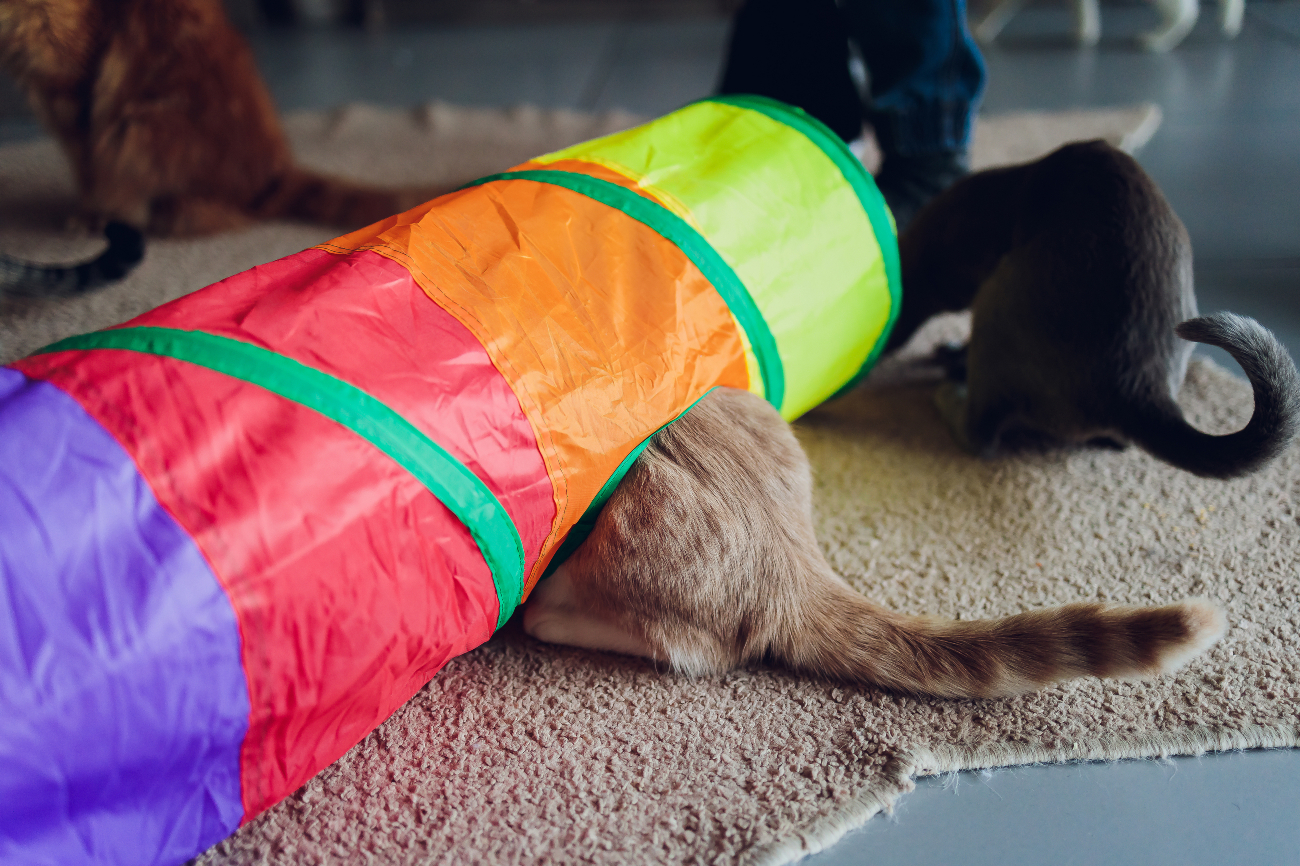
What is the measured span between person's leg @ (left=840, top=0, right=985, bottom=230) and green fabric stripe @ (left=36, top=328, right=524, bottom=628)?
142cm

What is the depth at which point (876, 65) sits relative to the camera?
1.95 metres

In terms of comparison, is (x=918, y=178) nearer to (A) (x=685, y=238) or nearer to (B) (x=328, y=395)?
(A) (x=685, y=238)

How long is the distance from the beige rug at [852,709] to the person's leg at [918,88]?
0.73 meters

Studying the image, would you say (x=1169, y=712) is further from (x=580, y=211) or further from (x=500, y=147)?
(x=500, y=147)

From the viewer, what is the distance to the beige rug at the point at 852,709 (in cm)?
92

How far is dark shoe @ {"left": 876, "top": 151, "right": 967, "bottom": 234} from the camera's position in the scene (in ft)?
6.30

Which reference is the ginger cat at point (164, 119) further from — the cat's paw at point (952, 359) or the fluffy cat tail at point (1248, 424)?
the fluffy cat tail at point (1248, 424)

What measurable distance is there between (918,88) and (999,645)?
136 cm

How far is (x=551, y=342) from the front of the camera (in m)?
0.99

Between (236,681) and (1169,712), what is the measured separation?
103cm

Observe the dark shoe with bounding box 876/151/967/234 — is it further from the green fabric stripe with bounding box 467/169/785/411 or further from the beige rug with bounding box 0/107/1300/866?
the green fabric stripe with bounding box 467/169/785/411

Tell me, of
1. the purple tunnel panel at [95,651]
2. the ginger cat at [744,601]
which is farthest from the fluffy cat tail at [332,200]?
the purple tunnel panel at [95,651]

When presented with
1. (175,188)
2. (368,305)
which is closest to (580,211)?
(368,305)

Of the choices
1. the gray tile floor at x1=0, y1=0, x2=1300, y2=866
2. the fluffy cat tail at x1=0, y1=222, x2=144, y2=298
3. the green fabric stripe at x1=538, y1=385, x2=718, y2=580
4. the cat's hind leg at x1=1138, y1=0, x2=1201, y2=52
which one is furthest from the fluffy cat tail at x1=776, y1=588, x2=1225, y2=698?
the cat's hind leg at x1=1138, y1=0, x2=1201, y2=52
